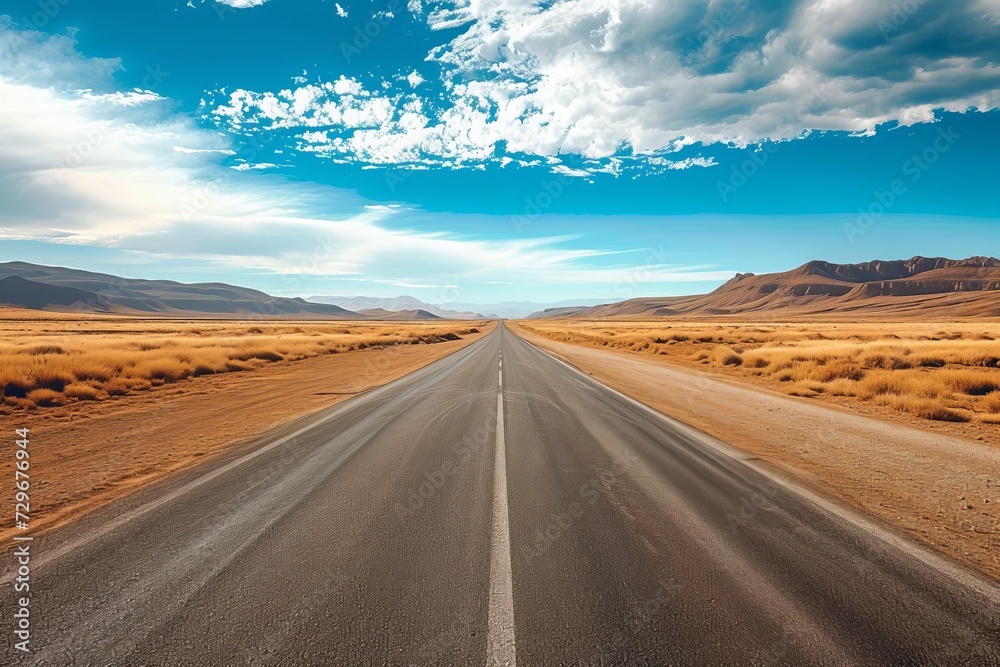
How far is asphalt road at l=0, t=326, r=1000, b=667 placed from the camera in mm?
2822

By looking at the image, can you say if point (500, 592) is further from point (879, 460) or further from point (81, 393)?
point (81, 393)

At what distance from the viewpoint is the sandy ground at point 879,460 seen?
477 cm

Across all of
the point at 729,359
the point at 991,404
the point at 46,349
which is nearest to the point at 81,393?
the point at 46,349

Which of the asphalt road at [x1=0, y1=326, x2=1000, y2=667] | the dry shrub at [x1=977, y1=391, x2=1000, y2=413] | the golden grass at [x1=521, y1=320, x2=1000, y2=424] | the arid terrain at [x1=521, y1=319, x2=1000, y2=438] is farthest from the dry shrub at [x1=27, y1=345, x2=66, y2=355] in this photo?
the dry shrub at [x1=977, y1=391, x2=1000, y2=413]

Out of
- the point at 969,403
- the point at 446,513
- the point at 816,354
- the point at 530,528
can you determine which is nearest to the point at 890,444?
the point at 969,403

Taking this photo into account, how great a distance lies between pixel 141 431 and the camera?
352 inches

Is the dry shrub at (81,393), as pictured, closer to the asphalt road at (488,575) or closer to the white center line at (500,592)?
the asphalt road at (488,575)

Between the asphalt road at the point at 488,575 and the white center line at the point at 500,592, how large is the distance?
0.06 ft

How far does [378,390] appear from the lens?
47.4ft

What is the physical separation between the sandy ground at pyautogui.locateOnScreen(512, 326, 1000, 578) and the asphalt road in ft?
2.05

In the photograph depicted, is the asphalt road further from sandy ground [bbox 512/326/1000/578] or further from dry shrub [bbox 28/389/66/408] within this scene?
dry shrub [bbox 28/389/66/408]

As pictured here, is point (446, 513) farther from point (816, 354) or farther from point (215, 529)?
point (816, 354)

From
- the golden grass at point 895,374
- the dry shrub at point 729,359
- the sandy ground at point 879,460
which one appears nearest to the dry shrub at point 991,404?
the golden grass at point 895,374

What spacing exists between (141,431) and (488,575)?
29.4 ft
